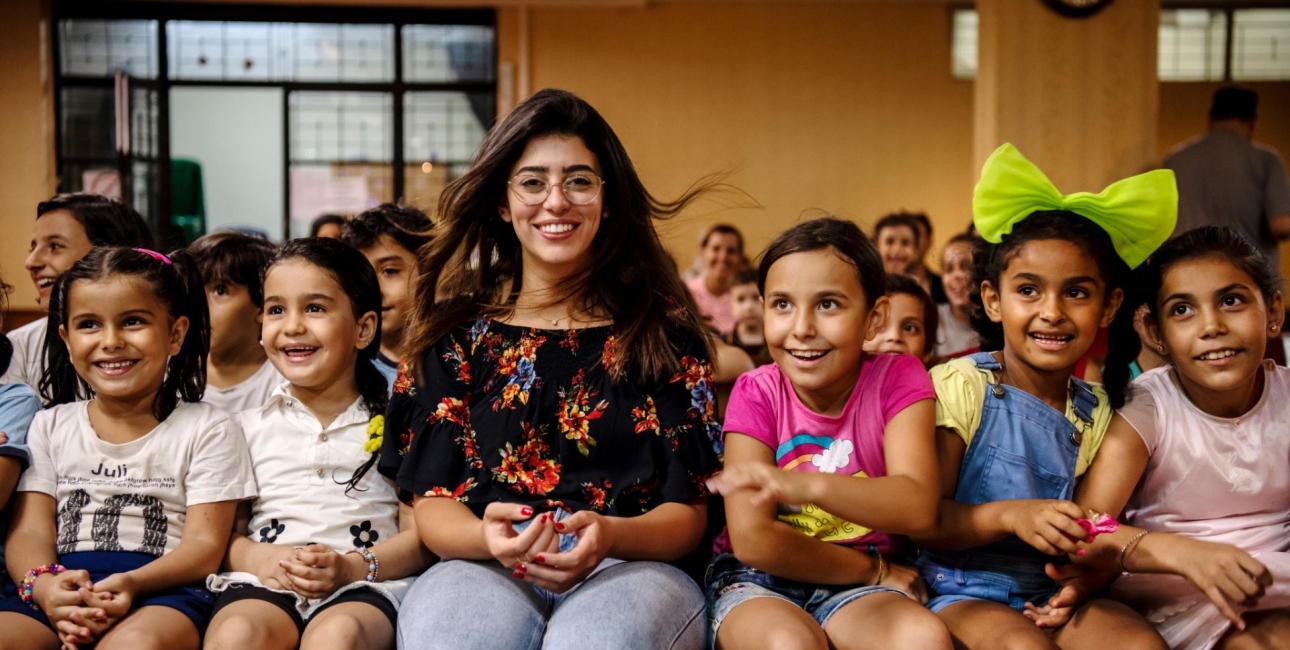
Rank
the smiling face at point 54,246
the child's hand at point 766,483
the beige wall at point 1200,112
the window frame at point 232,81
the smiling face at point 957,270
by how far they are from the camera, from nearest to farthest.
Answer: the child's hand at point 766,483, the smiling face at point 54,246, the smiling face at point 957,270, the window frame at point 232,81, the beige wall at point 1200,112

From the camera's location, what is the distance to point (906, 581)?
184cm

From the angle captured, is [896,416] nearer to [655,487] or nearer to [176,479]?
[655,487]

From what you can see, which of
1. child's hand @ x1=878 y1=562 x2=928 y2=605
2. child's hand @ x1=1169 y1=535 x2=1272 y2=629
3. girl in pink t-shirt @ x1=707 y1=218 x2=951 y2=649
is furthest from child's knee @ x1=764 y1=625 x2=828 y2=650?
child's hand @ x1=1169 y1=535 x2=1272 y2=629

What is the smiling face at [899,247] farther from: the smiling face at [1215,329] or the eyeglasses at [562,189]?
the eyeglasses at [562,189]

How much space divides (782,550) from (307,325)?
3.38ft

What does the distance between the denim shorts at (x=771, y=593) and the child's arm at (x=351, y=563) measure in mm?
560

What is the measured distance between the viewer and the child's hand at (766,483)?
1.58 m

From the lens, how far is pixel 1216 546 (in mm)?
1670

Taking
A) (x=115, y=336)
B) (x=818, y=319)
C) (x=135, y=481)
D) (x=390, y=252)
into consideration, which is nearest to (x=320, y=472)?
(x=135, y=481)

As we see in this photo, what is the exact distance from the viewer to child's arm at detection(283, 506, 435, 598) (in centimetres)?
183

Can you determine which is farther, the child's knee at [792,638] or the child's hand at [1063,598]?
the child's hand at [1063,598]

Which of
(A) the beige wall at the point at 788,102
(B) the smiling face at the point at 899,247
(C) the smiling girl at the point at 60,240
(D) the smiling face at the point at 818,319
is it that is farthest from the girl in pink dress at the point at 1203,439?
(A) the beige wall at the point at 788,102

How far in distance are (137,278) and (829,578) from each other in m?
1.41

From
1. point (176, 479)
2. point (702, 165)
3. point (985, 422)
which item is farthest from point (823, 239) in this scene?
point (702, 165)
